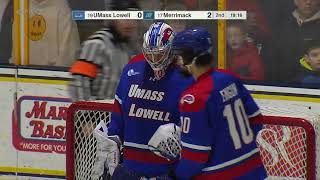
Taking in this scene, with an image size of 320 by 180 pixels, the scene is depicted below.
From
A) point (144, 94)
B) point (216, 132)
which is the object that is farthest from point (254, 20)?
point (216, 132)

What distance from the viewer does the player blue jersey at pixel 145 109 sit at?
4.19 meters

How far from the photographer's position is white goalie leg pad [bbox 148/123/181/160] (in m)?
4.08

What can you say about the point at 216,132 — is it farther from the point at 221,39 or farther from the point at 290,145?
the point at 221,39

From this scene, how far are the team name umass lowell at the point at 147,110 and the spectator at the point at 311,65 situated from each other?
240 cm

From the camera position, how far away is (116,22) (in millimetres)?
5719

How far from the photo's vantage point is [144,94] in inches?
166

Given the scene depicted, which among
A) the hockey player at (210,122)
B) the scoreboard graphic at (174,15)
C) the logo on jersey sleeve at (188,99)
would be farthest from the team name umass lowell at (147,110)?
the scoreboard graphic at (174,15)

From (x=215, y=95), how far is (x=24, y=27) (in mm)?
3810

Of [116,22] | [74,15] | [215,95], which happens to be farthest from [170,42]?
[74,15]

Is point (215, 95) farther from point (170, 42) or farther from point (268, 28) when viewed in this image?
point (268, 28)

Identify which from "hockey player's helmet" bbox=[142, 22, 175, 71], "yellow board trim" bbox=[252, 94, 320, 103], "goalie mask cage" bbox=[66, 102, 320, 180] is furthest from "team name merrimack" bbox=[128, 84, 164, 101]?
"yellow board trim" bbox=[252, 94, 320, 103]

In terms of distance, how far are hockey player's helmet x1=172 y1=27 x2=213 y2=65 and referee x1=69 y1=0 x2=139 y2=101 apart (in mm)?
1715

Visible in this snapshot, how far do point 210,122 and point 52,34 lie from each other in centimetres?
371

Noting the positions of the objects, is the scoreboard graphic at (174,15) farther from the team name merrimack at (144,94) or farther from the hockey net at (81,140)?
the team name merrimack at (144,94)
